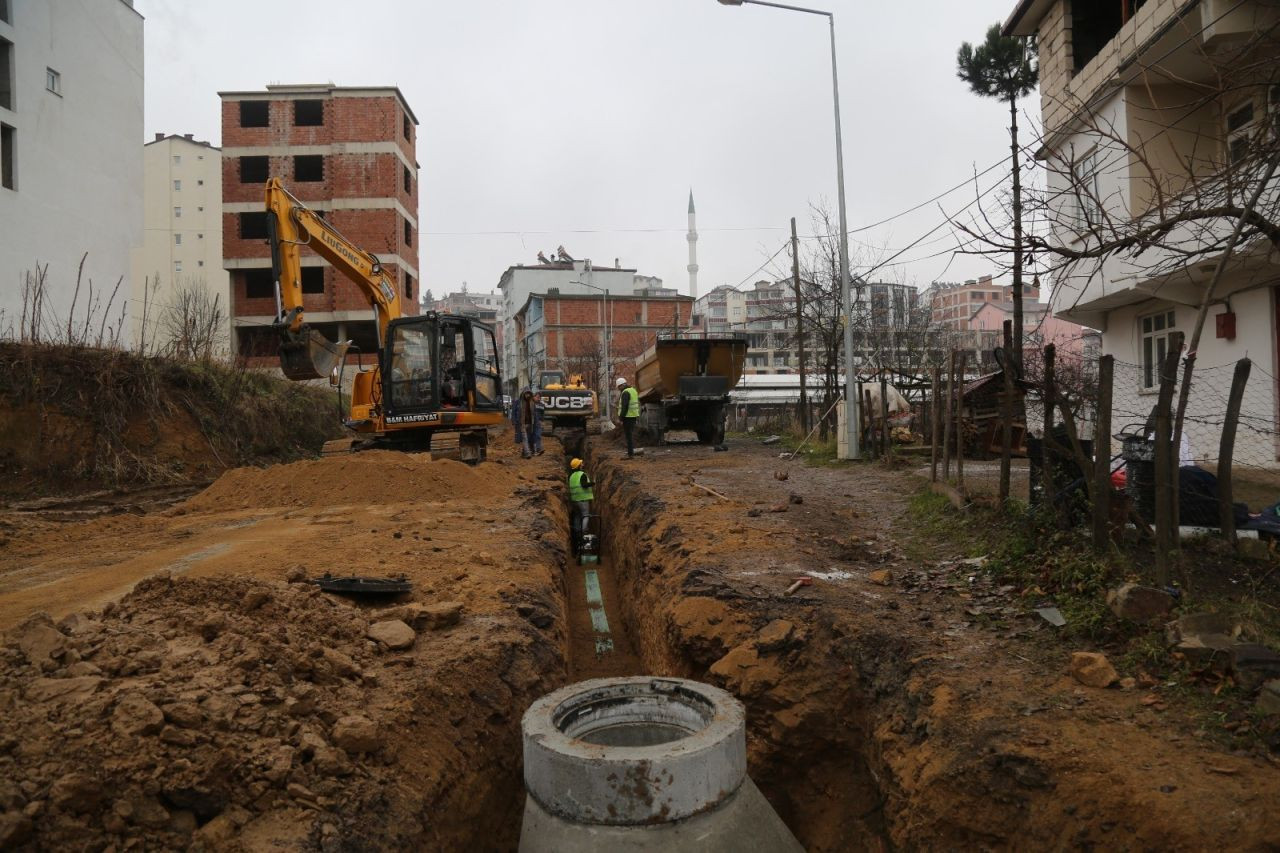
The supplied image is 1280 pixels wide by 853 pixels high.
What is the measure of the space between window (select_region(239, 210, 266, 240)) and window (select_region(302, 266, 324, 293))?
2.25 meters

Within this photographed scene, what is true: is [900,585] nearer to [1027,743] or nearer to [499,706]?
[1027,743]

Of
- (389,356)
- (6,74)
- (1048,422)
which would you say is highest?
(6,74)

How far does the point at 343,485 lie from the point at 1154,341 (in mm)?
12941

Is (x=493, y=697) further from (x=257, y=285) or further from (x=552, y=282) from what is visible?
(x=552, y=282)

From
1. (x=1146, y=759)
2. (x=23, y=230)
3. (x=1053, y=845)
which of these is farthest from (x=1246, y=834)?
(x=23, y=230)

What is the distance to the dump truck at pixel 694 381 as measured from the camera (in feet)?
62.4

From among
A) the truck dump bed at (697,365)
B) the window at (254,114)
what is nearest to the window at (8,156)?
the window at (254,114)

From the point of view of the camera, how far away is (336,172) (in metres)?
34.3

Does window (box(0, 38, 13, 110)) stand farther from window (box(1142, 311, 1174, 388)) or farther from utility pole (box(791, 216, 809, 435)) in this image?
window (box(1142, 311, 1174, 388))

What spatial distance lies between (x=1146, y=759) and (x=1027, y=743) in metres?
0.45

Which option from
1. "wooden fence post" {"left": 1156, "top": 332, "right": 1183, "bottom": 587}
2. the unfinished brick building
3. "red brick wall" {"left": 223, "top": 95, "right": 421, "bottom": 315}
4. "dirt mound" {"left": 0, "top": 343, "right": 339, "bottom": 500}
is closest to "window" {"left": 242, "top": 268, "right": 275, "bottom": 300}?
the unfinished brick building

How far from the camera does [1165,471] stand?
196 inches

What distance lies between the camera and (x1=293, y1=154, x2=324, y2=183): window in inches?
1369

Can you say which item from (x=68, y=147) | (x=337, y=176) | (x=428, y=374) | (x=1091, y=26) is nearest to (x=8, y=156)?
(x=68, y=147)
